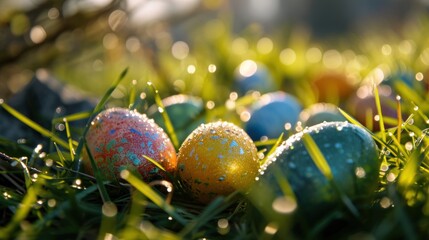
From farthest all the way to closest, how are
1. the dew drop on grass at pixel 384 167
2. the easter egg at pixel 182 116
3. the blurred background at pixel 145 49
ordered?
the blurred background at pixel 145 49, the easter egg at pixel 182 116, the dew drop on grass at pixel 384 167

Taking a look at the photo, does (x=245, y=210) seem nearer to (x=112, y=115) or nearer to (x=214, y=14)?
(x=112, y=115)

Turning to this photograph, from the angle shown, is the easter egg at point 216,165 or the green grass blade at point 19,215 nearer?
the green grass blade at point 19,215

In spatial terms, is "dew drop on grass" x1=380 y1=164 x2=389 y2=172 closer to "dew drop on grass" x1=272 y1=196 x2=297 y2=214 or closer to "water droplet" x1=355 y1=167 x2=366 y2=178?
"water droplet" x1=355 y1=167 x2=366 y2=178

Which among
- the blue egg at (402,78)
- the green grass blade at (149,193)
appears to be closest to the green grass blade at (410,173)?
the green grass blade at (149,193)

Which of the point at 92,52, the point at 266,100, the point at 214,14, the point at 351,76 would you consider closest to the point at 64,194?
the point at 266,100

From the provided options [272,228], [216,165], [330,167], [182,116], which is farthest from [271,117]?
[272,228]

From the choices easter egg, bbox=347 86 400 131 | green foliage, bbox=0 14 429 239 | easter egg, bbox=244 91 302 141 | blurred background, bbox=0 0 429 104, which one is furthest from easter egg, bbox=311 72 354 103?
green foliage, bbox=0 14 429 239

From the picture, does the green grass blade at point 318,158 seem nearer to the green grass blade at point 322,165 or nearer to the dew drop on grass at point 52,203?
the green grass blade at point 322,165
